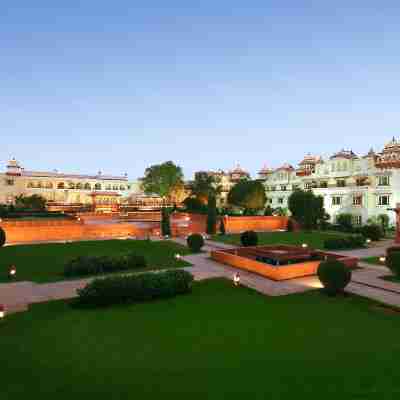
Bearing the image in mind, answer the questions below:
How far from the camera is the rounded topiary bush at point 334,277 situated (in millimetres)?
12102

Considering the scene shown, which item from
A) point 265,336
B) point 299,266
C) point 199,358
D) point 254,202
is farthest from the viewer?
point 254,202

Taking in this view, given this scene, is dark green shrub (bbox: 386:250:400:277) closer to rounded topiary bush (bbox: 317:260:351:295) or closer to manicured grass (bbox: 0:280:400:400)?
rounded topiary bush (bbox: 317:260:351:295)

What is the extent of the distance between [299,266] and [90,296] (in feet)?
34.1

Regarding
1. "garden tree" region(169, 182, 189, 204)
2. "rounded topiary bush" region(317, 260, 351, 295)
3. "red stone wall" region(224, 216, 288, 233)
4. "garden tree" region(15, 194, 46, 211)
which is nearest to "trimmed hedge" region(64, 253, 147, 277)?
"rounded topiary bush" region(317, 260, 351, 295)

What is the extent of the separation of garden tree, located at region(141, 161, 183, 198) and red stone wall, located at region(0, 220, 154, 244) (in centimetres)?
2711

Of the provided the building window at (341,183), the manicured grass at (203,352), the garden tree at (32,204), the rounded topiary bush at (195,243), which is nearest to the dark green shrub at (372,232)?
the rounded topiary bush at (195,243)

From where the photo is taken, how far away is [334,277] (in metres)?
12.1

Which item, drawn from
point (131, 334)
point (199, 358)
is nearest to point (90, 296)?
point (131, 334)

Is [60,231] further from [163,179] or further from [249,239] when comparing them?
[163,179]

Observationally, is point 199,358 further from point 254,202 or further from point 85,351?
point 254,202

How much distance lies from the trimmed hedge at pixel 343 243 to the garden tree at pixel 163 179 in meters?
40.2

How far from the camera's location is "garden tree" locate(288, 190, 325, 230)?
37.7m

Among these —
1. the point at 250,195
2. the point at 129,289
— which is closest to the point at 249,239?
the point at 129,289

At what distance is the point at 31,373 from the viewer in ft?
20.4
